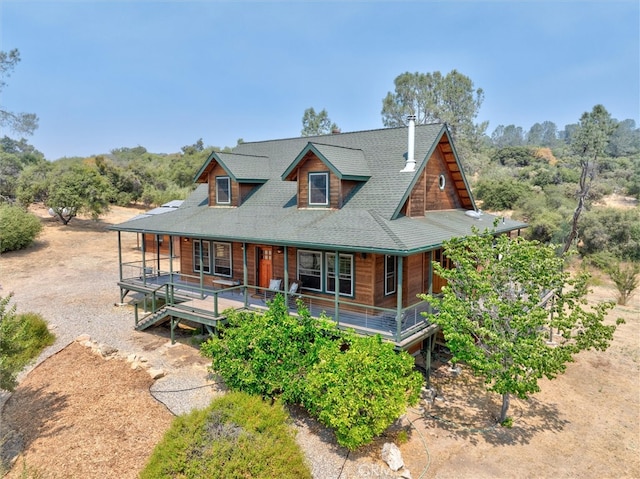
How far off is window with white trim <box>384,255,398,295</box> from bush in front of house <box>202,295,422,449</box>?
3.21 metres

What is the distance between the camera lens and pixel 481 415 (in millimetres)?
11211

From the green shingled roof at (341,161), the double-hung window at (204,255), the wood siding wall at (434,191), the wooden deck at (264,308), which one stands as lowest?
the wooden deck at (264,308)

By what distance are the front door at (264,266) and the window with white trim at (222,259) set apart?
1.65 metres

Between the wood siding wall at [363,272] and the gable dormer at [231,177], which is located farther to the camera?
the gable dormer at [231,177]

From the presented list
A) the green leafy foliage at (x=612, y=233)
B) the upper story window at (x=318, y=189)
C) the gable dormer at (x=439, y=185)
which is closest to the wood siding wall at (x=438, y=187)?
the gable dormer at (x=439, y=185)

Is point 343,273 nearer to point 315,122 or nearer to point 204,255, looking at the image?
point 204,255

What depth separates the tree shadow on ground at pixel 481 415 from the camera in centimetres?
1031

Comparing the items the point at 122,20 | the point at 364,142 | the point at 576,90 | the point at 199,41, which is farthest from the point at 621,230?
the point at 122,20

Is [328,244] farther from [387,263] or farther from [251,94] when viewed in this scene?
[251,94]

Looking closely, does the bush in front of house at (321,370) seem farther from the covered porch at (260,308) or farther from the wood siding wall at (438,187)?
the wood siding wall at (438,187)

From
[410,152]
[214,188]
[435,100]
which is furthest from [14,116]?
[435,100]

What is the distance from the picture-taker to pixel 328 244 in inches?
474

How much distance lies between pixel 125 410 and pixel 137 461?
88.1 inches

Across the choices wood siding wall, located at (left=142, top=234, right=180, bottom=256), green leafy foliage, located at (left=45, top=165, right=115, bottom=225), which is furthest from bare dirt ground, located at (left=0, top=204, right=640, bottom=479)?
green leafy foliage, located at (left=45, top=165, right=115, bottom=225)
